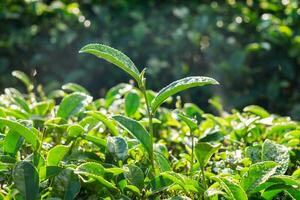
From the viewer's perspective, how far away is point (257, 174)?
1.54 meters

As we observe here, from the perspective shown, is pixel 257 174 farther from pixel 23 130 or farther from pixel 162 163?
pixel 23 130

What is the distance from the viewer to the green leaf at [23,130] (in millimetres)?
1553

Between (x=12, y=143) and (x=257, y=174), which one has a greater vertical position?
(x=12, y=143)

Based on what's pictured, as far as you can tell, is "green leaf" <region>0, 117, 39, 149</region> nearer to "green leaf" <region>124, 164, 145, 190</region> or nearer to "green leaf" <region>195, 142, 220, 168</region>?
"green leaf" <region>124, 164, 145, 190</region>

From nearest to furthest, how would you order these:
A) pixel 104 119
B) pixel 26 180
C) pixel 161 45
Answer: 1. pixel 26 180
2. pixel 104 119
3. pixel 161 45

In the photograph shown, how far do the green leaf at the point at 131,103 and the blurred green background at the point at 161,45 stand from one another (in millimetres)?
2535

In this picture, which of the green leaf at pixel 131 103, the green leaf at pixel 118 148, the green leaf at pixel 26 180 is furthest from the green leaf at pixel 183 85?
the green leaf at pixel 131 103

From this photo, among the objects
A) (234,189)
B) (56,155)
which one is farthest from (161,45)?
(234,189)

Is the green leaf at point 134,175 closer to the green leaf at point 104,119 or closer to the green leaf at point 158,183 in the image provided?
the green leaf at point 158,183

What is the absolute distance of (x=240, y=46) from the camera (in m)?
4.93

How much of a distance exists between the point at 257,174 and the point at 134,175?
12.3 inches

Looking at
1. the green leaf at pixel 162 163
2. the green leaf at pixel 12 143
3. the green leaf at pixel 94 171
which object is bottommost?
the green leaf at pixel 162 163

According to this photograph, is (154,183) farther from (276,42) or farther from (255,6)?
(255,6)

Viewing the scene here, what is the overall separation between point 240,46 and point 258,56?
0.58 feet
